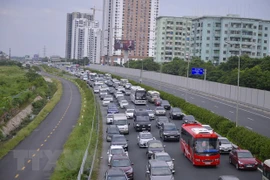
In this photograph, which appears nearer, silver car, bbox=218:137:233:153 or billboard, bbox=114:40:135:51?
silver car, bbox=218:137:233:153

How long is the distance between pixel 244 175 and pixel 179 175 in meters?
3.57

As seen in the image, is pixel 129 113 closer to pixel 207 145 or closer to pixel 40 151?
pixel 40 151

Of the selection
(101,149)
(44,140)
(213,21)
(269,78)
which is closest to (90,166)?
(101,149)

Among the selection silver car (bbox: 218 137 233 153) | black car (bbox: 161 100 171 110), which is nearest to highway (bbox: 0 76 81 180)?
black car (bbox: 161 100 171 110)

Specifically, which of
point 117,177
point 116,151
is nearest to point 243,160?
point 116,151

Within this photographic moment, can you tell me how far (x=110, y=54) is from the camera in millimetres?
189625

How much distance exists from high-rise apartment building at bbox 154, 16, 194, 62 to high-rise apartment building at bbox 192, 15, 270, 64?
25822 mm

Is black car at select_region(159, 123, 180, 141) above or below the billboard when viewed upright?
below

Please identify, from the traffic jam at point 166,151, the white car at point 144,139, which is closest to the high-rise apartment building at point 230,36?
the traffic jam at point 166,151

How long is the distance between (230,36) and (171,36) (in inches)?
1411

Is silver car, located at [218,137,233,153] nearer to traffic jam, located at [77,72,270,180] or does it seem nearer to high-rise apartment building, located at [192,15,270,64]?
traffic jam, located at [77,72,270,180]

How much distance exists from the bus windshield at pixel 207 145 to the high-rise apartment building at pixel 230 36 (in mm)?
94132

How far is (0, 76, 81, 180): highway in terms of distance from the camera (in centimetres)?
2397

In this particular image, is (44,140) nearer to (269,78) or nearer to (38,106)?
(38,106)
